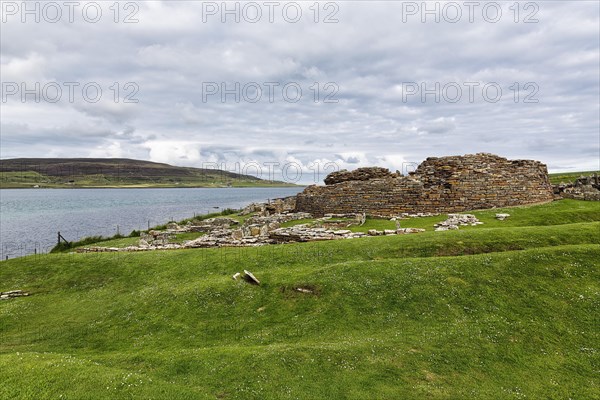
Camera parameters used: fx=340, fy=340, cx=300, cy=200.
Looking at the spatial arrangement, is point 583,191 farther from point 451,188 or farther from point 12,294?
point 12,294

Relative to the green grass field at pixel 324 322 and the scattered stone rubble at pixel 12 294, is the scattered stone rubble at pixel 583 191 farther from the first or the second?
the scattered stone rubble at pixel 12 294

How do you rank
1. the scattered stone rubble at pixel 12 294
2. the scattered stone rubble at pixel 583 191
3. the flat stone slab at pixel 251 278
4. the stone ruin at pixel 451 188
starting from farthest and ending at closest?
the stone ruin at pixel 451 188
the scattered stone rubble at pixel 583 191
the scattered stone rubble at pixel 12 294
the flat stone slab at pixel 251 278

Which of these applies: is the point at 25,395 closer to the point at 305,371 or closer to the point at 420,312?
the point at 305,371

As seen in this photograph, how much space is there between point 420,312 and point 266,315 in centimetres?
592

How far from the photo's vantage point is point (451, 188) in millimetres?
31891

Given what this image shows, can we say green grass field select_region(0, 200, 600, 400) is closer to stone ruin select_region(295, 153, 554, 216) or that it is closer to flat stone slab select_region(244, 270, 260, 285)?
flat stone slab select_region(244, 270, 260, 285)

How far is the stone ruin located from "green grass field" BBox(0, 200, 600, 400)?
12188 mm

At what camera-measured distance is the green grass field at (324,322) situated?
9.21 m

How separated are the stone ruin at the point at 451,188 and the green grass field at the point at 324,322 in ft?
40.0

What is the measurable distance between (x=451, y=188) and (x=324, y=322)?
24023 mm

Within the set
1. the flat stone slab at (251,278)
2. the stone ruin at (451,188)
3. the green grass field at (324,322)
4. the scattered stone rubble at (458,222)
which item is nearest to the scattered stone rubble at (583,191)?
the stone ruin at (451,188)

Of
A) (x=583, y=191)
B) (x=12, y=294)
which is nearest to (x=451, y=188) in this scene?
(x=583, y=191)

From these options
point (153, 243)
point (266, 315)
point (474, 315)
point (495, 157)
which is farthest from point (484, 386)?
point (495, 157)

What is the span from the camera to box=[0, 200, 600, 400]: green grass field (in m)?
9.21
